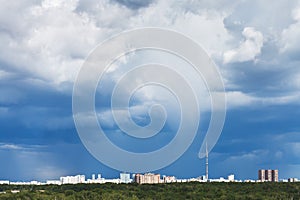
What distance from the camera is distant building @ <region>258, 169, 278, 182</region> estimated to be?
62750 millimetres

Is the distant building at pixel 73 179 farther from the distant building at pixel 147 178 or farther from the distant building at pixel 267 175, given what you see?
the distant building at pixel 267 175

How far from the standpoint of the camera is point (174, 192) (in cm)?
5212

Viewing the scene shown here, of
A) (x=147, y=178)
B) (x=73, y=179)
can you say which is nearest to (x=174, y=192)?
(x=147, y=178)

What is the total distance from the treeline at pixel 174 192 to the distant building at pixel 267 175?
7918 millimetres

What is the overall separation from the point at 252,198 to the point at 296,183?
9362 millimetres

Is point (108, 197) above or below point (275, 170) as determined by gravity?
below

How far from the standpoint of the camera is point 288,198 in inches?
1815

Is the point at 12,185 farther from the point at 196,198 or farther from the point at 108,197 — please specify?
the point at 196,198

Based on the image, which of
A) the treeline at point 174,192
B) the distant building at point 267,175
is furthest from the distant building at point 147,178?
the distant building at point 267,175

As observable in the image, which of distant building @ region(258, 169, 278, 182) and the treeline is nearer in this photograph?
the treeline

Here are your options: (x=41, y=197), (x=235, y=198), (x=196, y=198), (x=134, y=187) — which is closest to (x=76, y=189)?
(x=134, y=187)

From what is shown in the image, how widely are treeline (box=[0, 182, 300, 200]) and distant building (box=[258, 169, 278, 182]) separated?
26.0 feet

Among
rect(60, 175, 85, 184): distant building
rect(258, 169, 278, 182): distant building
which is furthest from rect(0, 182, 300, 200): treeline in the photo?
rect(60, 175, 85, 184): distant building

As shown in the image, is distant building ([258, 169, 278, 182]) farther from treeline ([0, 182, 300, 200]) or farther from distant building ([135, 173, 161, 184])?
distant building ([135, 173, 161, 184])
